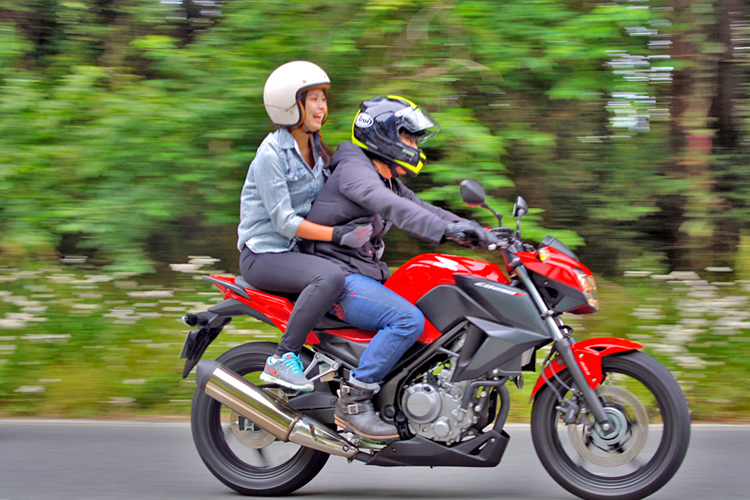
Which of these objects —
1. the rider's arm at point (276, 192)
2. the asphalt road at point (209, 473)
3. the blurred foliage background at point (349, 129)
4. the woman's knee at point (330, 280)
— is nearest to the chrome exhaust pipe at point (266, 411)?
the asphalt road at point (209, 473)

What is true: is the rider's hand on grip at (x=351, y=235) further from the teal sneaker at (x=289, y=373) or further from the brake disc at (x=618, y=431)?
the brake disc at (x=618, y=431)

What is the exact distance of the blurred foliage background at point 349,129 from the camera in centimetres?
579

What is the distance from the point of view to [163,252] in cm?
634

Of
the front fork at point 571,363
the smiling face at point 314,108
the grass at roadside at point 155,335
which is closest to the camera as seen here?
the front fork at point 571,363

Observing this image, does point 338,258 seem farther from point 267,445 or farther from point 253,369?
point 267,445

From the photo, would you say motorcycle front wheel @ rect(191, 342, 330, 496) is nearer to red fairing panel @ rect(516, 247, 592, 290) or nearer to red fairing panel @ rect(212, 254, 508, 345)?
red fairing panel @ rect(212, 254, 508, 345)

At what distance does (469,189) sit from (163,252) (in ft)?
12.5

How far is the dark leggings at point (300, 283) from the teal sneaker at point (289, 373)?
4 cm

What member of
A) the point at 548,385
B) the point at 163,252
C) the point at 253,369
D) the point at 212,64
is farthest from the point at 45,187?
the point at 548,385

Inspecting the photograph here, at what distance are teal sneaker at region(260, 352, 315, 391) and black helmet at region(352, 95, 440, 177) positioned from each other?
1.03m

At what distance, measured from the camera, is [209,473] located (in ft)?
13.6

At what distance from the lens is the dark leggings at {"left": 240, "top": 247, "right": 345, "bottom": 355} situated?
346cm

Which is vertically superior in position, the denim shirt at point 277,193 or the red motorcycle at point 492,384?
the denim shirt at point 277,193

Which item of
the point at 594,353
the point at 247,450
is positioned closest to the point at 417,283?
the point at 594,353
